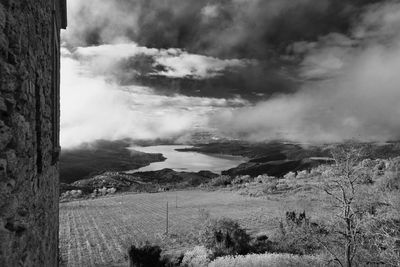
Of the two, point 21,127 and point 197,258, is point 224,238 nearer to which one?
point 197,258

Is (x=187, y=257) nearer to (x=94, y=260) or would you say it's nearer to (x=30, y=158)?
(x=94, y=260)

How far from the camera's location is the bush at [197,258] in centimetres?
1668

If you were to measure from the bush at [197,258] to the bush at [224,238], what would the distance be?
765 millimetres

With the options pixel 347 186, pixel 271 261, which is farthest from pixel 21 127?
pixel 271 261

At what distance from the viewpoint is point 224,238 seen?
2019cm

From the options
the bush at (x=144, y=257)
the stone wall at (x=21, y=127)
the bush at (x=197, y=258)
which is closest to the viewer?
the stone wall at (x=21, y=127)

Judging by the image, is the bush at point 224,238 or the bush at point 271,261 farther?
the bush at point 224,238

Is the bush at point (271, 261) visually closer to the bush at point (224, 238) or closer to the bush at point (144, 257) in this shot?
the bush at point (224, 238)

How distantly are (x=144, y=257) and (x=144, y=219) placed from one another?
1611cm

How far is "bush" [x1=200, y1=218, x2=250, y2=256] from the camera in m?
19.5

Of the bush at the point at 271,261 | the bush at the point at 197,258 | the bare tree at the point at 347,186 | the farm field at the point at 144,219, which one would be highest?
the bare tree at the point at 347,186

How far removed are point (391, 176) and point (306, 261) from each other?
18.2 metres

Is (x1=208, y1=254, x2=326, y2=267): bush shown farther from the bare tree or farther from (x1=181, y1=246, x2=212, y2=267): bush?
the bare tree

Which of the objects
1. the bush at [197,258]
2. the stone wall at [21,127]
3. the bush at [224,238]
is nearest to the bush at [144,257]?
the bush at [197,258]
